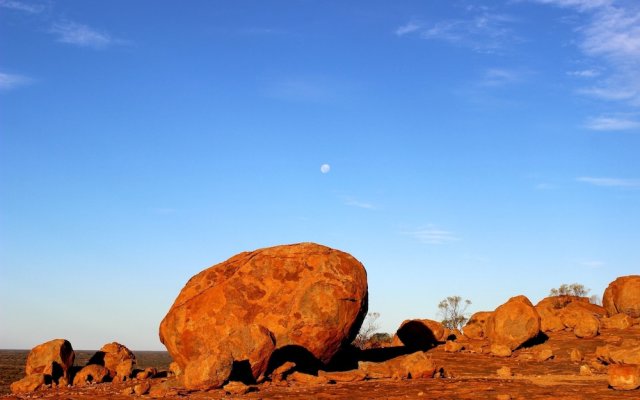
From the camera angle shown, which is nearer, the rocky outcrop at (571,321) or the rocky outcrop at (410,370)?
the rocky outcrop at (410,370)

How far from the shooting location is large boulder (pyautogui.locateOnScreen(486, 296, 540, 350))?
1071 inches

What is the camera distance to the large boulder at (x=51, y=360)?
2267 cm

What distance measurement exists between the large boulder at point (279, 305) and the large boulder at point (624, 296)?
20.2 metres

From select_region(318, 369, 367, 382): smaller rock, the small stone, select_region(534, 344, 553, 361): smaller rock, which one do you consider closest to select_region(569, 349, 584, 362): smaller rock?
select_region(534, 344, 553, 361): smaller rock

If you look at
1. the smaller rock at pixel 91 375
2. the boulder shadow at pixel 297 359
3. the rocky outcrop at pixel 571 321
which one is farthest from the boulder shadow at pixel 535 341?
the smaller rock at pixel 91 375

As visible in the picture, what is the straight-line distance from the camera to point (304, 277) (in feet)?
69.1

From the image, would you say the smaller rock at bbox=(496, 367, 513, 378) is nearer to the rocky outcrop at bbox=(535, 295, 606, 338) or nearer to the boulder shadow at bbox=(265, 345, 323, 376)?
the boulder shadow at bbox=(265, 345, 323, 376)

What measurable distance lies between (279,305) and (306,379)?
2681 mm

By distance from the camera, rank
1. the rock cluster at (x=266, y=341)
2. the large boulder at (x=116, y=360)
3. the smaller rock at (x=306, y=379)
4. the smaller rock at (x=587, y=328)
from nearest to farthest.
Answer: the rock cluster at (x=266, y=341) → the smaller rock at (x=306, y=379) → the large boulder at (x=116, y=360) → the smaller rock at (x=587, y=328)

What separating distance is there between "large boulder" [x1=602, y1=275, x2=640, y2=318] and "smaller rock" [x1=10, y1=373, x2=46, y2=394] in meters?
28.7

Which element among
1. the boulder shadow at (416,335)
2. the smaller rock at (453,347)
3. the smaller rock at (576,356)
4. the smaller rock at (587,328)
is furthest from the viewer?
the boulder shadow at (416,335)

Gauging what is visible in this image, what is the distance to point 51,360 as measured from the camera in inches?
896

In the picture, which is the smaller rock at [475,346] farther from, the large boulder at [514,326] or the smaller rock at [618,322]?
the smaller rock at [618,322]

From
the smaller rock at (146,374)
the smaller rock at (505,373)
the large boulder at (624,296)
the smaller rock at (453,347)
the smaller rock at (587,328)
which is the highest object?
the large boulder at (624,296)
